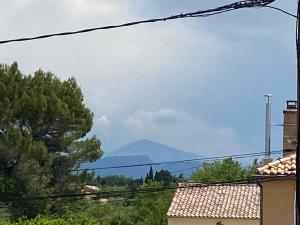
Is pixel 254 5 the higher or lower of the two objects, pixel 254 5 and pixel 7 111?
the lower

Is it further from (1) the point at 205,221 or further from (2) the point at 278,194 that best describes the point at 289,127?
(1) the point at 205,221

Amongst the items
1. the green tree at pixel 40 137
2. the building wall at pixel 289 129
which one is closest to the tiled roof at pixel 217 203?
the green tree at pixel 40 137

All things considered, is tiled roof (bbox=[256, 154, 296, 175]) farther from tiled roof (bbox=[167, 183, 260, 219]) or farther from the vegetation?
tiled roof (bbox=[167, 183, 260, 219])

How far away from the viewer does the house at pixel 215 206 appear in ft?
129

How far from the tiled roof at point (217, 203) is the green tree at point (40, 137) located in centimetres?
491

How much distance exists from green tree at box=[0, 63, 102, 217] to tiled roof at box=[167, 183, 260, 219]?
16.1ft

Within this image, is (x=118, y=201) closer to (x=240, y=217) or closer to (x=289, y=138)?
(x=240, y=217)

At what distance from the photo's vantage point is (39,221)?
28.1 m

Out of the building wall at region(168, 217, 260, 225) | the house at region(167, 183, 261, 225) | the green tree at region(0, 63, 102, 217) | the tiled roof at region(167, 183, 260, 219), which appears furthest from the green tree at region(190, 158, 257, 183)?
the green tree at region(0, 63, 102, 217)

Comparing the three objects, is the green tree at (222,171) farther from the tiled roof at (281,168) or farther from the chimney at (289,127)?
the tiled roof at (281,168)

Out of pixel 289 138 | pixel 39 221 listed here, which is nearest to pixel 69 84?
pixel 39 221

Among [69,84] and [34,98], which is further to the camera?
[69,84]

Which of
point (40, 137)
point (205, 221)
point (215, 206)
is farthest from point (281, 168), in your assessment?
point (215, 206)

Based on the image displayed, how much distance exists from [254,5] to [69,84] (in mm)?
31289
